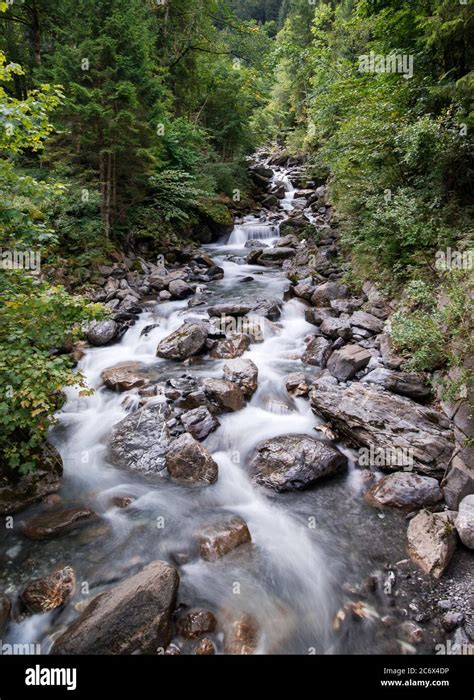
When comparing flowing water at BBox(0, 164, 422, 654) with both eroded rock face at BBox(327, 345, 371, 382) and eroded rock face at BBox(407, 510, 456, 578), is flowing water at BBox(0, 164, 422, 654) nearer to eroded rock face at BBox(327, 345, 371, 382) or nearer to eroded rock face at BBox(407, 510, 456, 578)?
eroded rock face at BBox(407, 510, 456, 578)

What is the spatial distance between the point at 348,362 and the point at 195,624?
5.17m

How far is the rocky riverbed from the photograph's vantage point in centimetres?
378

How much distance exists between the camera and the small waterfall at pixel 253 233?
18.5 m

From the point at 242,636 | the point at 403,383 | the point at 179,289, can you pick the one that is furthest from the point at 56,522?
the point at 179,289

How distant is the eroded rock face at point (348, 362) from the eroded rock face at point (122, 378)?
4026 mm

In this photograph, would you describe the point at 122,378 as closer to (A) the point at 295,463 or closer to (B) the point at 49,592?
(A) the point at 295,463

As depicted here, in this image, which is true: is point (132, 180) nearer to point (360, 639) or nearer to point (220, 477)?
point (220, 477)

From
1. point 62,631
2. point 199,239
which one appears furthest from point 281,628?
point 199,239

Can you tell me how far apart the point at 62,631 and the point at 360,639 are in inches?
120

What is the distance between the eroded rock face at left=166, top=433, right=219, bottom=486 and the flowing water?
167 mm

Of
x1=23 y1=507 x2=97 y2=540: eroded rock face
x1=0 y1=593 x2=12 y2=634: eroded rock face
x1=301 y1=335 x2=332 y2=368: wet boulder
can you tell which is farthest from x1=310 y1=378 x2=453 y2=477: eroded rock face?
x1=0 y1=593 x2=12 y2=634: eroded rock face

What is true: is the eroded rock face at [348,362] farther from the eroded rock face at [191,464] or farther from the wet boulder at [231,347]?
the eroded rock face at [191,464]

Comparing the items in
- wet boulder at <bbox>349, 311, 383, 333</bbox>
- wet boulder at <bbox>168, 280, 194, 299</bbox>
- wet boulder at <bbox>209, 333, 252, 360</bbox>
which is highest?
wet boulder at <bbox>168, 280, 194, 299</bbox>
